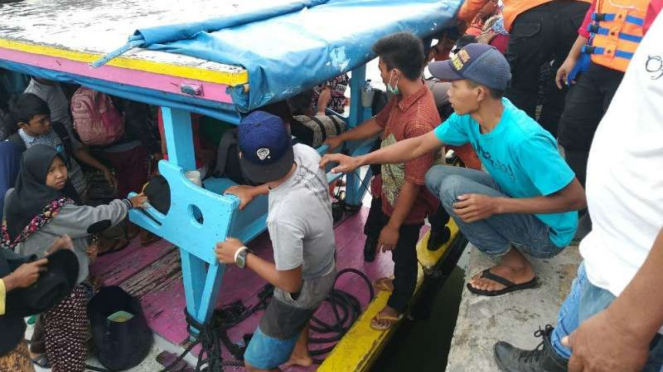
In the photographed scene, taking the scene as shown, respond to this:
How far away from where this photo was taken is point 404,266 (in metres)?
2.85

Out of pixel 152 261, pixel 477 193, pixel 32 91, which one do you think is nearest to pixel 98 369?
pixel 152 261

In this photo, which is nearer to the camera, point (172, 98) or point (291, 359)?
point (172, 98)

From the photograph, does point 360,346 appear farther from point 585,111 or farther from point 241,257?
point 585,111

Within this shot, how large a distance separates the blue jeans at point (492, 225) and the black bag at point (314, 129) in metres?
1.09

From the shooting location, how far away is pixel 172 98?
2182mm

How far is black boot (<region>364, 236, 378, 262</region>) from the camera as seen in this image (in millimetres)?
3646

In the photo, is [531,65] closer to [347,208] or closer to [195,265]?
[347,208]

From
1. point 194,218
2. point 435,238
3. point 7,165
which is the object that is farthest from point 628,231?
point 7,165

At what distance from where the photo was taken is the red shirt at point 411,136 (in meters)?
2.59

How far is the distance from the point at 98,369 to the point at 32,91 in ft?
7.28

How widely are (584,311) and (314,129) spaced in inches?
89.8

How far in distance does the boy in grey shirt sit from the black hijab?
0.99 metres

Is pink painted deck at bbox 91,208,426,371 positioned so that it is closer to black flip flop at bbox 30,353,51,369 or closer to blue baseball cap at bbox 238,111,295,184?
black flip flop at bbox 30,353,51,369

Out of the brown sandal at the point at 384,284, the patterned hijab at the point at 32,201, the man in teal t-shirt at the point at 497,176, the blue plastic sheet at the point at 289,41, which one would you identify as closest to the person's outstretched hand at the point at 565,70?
the blue plastic sheet at the point at 289,41
